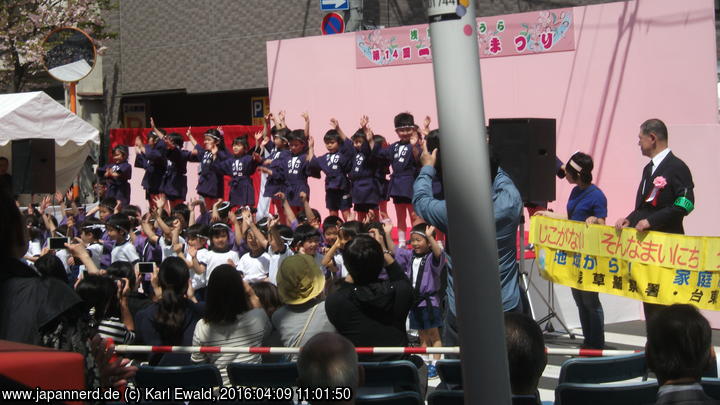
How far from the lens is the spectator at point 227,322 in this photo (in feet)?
19.1

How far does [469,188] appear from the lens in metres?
3.07

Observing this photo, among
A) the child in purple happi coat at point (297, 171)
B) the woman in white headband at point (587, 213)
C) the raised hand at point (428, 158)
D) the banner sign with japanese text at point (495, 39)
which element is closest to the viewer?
the raised hand at point (428, 158)

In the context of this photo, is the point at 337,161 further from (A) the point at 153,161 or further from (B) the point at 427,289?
(B) the point at 427,289

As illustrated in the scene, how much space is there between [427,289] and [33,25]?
1619cm

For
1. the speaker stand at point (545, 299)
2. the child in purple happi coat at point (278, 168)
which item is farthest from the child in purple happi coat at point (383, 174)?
the speaker stand at point (545, 299)

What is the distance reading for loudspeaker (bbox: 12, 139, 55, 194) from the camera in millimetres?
11328

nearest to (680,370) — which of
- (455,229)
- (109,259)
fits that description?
(455,229)

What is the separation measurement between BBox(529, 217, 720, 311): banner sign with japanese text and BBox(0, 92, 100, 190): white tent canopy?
8.97 meters

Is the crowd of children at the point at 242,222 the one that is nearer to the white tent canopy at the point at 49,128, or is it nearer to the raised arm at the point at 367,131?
the raised arm at the point at 367,131

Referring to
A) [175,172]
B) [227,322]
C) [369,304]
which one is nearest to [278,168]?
[175,172]

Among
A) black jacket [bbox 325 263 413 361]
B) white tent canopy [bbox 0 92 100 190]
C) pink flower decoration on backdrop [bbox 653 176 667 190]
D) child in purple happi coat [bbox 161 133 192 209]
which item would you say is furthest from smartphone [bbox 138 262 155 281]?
white tent canopy [bbox 0 92 100 190]

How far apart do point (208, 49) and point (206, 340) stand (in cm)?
1569

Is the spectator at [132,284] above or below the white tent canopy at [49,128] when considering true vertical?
below

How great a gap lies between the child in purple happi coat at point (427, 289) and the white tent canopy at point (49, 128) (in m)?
8.23
